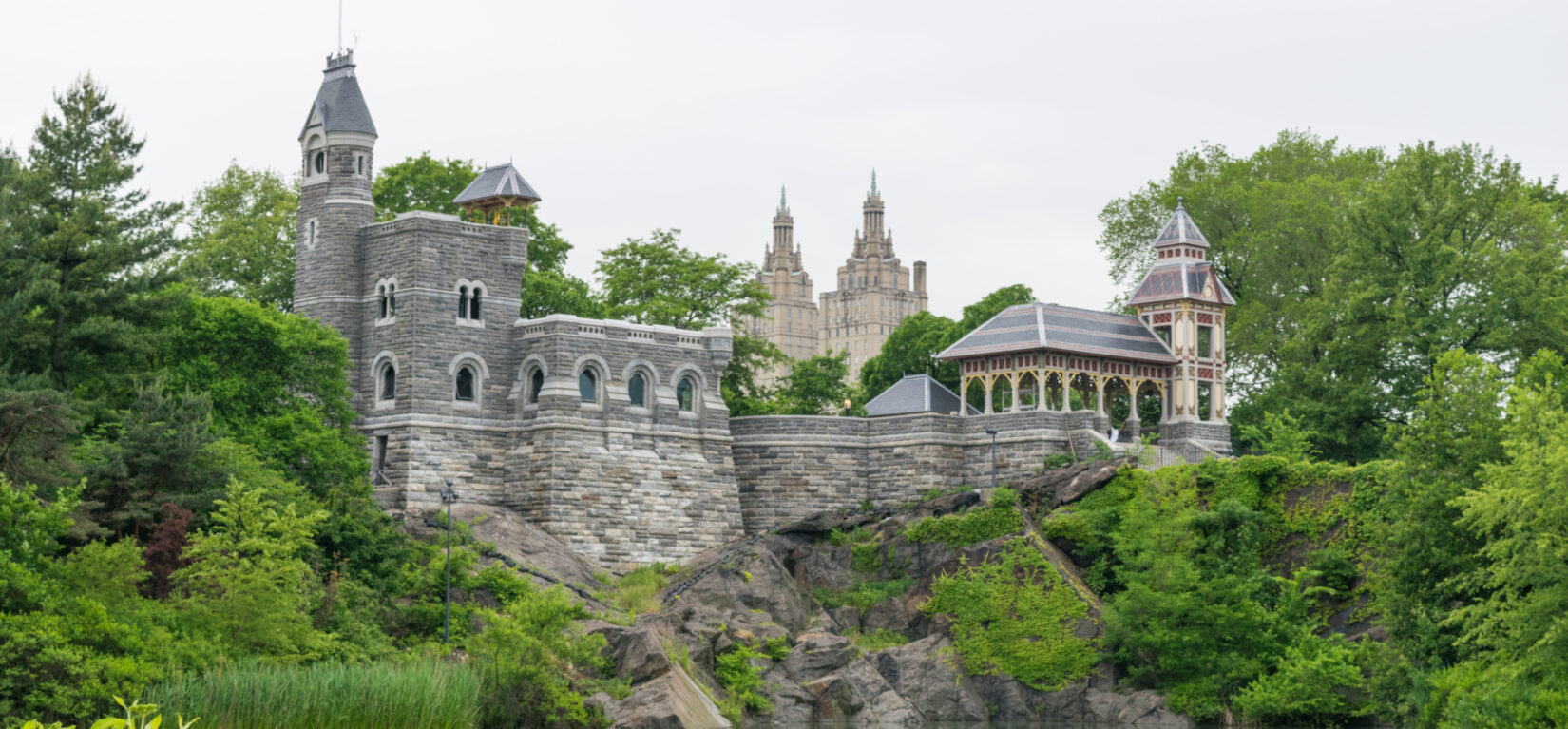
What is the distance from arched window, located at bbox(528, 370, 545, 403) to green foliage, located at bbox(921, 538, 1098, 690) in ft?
41.3

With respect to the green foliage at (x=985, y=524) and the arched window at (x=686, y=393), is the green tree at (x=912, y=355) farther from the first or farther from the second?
the green foliage at (x=985, y=524)

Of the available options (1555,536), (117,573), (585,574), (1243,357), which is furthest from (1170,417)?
(117,573)

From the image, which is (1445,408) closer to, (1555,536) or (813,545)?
(1555,536)

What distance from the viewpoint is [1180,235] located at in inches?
2467

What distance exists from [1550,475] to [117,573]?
26.6 metres

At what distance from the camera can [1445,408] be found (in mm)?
40969

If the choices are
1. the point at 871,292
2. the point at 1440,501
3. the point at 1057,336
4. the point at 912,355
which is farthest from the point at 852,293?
the point at 1440,501

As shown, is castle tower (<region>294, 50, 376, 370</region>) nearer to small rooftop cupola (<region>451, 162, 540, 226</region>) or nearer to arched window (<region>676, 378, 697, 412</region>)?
small rooftop cupola (<region>451, 162, 540, 226</region>)

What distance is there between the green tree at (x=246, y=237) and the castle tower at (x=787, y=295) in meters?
123

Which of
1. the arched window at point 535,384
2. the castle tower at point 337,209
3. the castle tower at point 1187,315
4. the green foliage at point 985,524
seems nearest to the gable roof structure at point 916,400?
the green foliage at point 985,524

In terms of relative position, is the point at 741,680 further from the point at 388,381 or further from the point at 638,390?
the point at 388,381

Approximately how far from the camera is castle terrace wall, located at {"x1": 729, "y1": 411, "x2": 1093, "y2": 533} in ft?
193

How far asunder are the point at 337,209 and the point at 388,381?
5260mm

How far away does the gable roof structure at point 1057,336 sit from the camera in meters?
59.0
